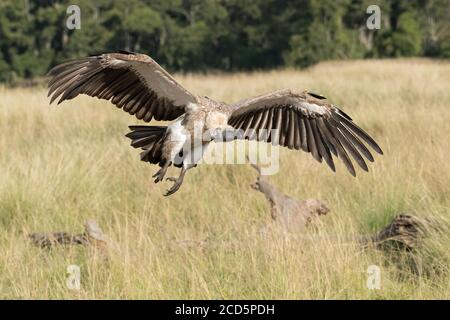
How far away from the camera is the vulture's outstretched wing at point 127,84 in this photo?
4.59m

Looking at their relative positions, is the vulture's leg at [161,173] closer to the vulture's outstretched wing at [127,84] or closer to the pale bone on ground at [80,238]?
the vulture's outstretched wing at [127,84]

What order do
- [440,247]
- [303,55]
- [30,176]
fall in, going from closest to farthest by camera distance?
[440,247] → [30,176] → [303,55]

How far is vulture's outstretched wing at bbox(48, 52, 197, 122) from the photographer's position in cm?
459

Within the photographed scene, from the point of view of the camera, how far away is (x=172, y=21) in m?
42.2

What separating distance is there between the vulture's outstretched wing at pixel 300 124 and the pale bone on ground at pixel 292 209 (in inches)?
12.7

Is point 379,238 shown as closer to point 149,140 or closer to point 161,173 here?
point 161,173

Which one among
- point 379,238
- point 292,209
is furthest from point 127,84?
point 379,238

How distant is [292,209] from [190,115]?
3.64 feet

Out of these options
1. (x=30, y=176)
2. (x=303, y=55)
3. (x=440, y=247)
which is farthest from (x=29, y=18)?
(x=440, y=247)

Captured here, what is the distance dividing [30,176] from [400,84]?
909cm

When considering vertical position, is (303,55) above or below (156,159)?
above

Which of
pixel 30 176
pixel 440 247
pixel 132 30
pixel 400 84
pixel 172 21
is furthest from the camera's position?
pixel 172 21

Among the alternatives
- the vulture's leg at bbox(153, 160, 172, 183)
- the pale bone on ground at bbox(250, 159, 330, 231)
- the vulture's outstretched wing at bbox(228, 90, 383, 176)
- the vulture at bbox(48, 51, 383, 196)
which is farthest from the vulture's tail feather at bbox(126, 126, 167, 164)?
the pale bone on ground at bbox(250, 159, 330, 231)

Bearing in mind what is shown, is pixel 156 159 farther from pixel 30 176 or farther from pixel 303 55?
pixel 303 55
